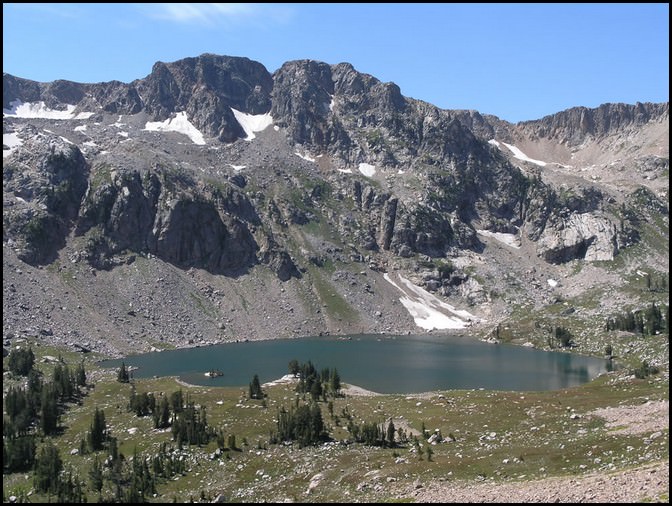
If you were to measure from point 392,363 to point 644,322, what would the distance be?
221 ft

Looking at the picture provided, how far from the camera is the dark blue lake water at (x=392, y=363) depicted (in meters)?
105

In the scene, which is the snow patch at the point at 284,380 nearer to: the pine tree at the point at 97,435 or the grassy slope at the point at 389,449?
A: the grassy slope at the point at 389,449

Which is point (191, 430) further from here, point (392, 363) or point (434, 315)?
point (434, 315)

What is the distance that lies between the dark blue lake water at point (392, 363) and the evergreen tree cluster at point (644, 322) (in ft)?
61.9

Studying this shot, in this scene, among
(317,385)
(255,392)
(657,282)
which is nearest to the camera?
(255,392)

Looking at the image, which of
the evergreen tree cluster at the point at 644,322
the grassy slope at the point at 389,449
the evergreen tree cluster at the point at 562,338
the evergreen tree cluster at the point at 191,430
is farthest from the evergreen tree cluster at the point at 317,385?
the evergreen tree cluster at the point at 644,322

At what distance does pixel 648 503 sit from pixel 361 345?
422 ft

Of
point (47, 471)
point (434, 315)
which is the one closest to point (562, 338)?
point (434, 315)

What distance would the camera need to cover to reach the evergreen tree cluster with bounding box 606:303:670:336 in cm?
13962

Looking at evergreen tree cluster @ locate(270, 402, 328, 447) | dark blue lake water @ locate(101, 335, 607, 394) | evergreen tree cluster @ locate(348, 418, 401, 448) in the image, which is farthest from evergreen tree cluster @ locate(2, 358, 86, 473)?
evergreen tree cluster @ locate(348, 418, 401, 448)

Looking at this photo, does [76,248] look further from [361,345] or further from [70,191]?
[361,345]

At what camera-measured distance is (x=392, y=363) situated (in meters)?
125

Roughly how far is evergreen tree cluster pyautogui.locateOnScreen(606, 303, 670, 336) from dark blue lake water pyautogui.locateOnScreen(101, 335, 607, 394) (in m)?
18.9

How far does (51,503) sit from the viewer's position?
4722 centimetres
